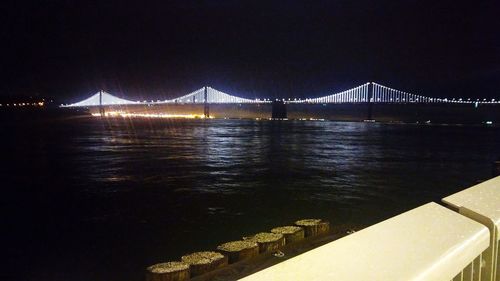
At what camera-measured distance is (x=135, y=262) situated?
319 inches

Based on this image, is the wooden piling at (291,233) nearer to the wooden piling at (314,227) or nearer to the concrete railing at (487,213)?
the wooden piling at (314,227)

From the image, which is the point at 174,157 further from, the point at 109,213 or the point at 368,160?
the point at 109,213

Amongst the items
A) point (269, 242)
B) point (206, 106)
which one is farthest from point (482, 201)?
point (206, 106)

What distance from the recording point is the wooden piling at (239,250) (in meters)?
5.96

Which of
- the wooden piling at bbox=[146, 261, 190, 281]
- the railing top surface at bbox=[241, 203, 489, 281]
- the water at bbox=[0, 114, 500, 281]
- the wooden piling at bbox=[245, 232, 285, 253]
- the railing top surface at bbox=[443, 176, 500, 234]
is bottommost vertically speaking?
the water at bbox=[0, 114, 500, 281]

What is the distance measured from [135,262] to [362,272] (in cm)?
743

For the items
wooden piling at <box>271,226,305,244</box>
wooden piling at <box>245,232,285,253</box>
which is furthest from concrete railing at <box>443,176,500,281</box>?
wooden piling at <box>271,226,305,244</box>

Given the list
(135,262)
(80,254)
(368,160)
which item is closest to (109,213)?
(80,254)

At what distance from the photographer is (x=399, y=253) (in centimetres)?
142

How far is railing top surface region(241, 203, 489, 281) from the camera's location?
4.15ft

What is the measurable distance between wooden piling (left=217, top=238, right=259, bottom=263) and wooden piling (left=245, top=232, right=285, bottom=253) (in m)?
0.11

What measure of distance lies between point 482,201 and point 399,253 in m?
0.73

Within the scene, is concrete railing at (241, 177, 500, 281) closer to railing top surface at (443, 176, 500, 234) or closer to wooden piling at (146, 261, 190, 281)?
railing top surface at (443, 176, 500, 234)

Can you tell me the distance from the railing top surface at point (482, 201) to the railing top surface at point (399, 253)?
3.6 inches
